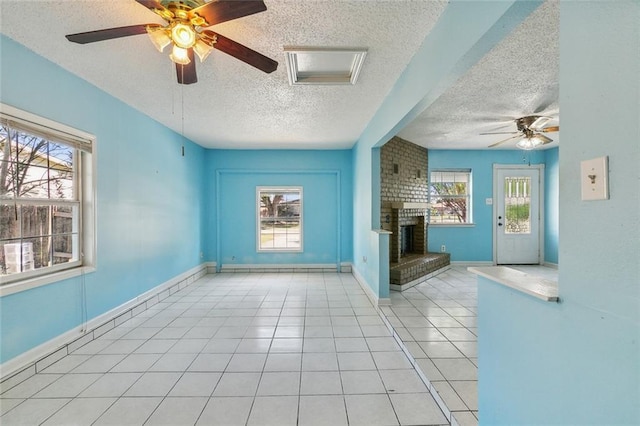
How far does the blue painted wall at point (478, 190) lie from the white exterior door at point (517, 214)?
144mm

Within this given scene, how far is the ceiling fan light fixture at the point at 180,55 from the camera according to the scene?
5.79ft

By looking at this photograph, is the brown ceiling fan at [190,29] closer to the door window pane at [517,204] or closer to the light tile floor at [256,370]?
the light tile floor at [256,370]

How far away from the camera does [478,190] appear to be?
5777 millimetres

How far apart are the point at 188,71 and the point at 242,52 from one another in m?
0.53

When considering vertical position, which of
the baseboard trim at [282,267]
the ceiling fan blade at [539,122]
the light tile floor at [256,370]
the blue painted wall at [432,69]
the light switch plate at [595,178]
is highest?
the ceiling fan blade at [539,122]

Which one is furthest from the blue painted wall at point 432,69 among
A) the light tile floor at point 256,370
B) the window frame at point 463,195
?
the window frame at point 463,195

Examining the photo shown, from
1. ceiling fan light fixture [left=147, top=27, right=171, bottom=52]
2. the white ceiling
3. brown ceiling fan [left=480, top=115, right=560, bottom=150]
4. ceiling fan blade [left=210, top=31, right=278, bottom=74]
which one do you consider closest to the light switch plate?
the white ceiling

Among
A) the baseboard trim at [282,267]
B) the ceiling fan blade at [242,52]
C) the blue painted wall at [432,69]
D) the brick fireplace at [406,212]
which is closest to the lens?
the blue painted wall at [432,69]

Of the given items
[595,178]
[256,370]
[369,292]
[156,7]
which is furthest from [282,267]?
[595,178]

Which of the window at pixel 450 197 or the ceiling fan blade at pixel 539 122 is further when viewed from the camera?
the window at pixel 450 197

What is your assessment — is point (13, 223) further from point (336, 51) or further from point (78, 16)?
point (336, 51)

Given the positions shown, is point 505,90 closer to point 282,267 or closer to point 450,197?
point 450,197

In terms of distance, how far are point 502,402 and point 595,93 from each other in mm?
1335

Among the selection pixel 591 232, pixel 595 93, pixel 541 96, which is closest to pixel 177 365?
pixel 591 232
